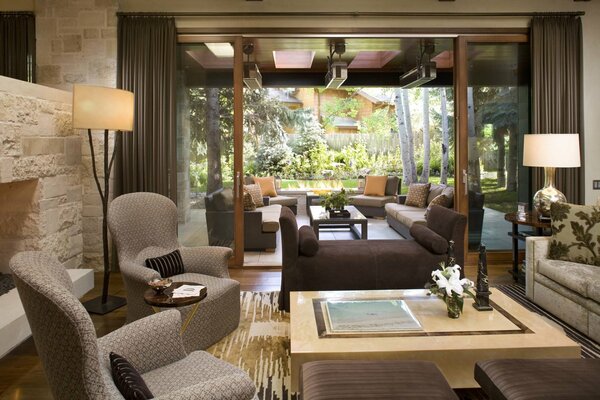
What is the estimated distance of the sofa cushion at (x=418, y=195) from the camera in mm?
8797

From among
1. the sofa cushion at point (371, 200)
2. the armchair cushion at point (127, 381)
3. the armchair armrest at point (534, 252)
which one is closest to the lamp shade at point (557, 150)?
the armchair armrest at point (534, 252)

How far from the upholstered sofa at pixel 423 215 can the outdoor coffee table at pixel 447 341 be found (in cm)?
295

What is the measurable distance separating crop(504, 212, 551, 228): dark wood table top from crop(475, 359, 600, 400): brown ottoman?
263 centimetres

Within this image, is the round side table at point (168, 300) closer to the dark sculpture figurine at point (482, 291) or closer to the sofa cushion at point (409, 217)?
the dark sculpture figurine at point (482, 291)

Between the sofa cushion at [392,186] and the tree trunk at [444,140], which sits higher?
the tree trunk at [444,140]

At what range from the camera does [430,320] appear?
2990 mm

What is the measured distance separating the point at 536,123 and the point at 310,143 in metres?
7.41

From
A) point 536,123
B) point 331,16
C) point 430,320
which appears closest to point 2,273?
point 430,320

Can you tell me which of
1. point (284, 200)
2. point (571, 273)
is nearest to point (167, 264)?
point (571, 273)

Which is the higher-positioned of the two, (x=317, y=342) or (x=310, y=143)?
(x=310, y=143)

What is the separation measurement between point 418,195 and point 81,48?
19.1ft

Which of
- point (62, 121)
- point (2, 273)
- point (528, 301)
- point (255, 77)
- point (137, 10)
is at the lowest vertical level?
point (528, 301)

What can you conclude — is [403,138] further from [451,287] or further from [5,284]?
[5,284]

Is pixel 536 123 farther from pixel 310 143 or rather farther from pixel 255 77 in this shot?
pixel 310 143
